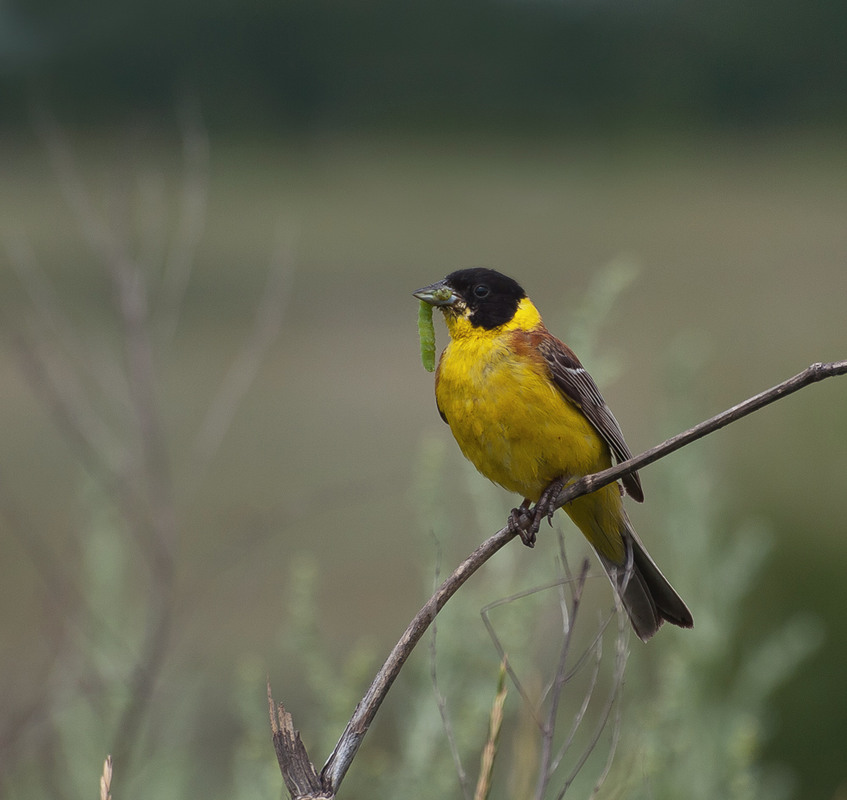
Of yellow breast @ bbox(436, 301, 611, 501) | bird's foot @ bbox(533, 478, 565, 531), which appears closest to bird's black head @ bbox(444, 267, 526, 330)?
yellow breast @ bbox(436, 301, 611, 501)

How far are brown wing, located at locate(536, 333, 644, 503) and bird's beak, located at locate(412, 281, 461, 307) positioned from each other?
309mm

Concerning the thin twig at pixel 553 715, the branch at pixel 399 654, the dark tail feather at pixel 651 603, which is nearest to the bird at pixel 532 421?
the dark tail feather at pixel 651 603

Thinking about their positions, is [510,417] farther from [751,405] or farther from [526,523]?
[751,405]

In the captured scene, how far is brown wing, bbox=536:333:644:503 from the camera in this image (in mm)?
3232

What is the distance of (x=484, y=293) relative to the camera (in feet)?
11.2

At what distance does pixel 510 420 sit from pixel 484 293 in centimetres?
51

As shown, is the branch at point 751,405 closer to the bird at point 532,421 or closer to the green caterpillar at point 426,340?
the green caterpillar at point 426,340

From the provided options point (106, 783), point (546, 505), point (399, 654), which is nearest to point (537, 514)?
point (546, 505)

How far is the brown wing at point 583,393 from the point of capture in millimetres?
3232

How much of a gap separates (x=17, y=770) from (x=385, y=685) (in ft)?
12.4

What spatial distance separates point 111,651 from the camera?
15.2ft

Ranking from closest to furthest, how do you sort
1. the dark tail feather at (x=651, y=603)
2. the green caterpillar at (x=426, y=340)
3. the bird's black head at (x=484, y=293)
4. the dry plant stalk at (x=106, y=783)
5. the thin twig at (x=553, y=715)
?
the dry plant stalk at (x=106, y=783), the thin twig at (x=553, y=715), the green caterpillar at (x=426, y=340), the dark tail feather at (x=651, y=603), the bird's black head at (x=484, y=293)

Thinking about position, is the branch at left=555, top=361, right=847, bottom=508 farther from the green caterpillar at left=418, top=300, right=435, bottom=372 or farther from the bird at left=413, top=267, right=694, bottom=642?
the bird at left=413, top=267, right=694, bottom=642

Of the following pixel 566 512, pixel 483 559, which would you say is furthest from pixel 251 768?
pixel 483 559
